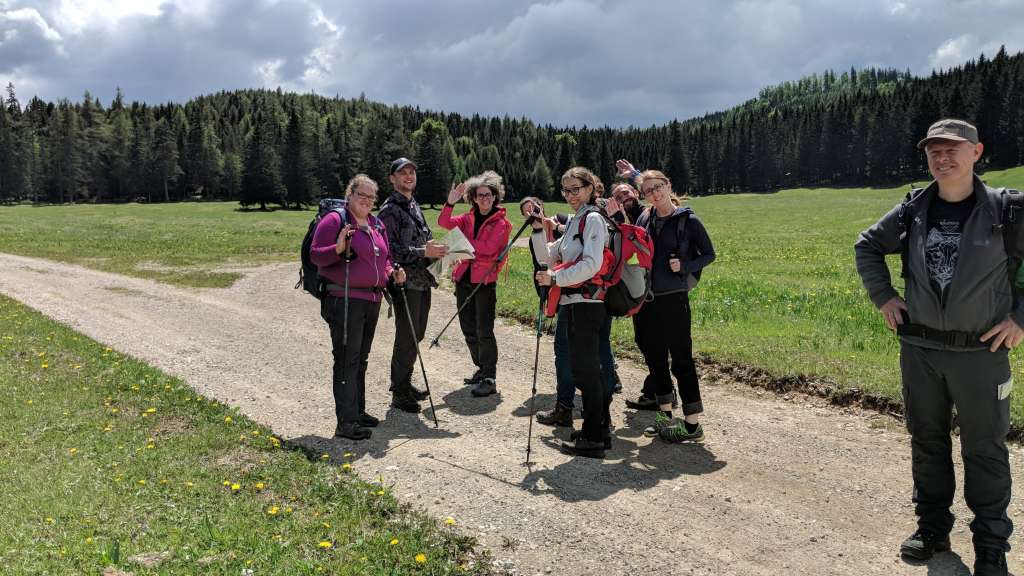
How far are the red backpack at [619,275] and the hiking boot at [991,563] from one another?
10.8 feet

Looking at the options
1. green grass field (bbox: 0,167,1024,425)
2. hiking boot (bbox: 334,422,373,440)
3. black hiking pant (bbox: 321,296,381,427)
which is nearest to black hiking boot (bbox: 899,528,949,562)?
green grass field (bbox: 0,167,1024,425)

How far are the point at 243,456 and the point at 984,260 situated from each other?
6.62 m

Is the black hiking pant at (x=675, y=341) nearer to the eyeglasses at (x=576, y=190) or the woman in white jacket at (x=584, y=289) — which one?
the woman in white jacket at (x=584, y=289)

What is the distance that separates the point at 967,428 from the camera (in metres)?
4.58

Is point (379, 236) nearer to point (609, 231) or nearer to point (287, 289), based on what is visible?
point (609, 231)

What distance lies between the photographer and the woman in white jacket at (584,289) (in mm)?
6340

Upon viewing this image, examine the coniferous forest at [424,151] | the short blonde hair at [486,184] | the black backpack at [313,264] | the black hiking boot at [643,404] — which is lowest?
the black hiking boot at [643,404]

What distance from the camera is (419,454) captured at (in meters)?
7.03

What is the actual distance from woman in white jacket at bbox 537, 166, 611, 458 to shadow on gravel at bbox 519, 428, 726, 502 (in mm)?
289

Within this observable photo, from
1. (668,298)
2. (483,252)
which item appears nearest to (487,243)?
(483,252)

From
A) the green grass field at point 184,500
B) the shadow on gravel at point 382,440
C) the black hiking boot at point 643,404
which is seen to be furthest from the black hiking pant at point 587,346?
the green grass field at point 184,500

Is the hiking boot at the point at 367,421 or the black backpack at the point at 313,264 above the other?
the black backpack at the point at 313,264

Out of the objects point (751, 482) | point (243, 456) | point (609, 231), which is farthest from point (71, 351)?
point (751, 482)

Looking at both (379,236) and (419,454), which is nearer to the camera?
(419,454)
